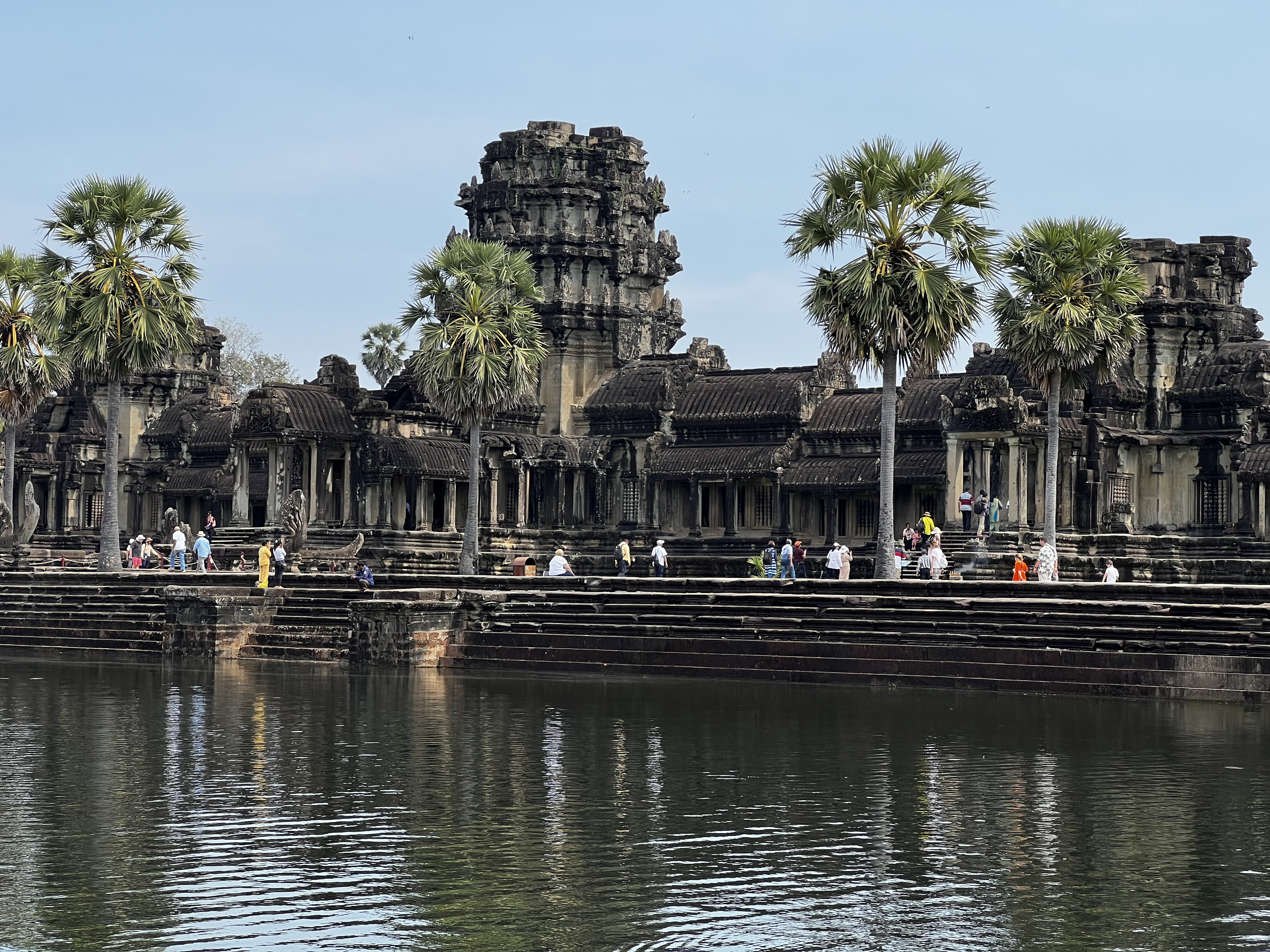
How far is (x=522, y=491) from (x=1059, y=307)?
73.5 ft

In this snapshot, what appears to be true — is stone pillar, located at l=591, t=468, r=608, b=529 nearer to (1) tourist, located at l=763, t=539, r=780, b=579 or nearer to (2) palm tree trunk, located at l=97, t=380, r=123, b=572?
(1) tourist, located at l=763, t=539, r=780, b=579

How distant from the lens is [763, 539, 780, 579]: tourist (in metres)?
47.7

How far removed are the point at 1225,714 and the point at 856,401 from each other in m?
32.1

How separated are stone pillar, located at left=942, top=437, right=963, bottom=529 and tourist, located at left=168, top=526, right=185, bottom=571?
20.0 metres

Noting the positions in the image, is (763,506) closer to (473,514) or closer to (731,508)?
(731,508)

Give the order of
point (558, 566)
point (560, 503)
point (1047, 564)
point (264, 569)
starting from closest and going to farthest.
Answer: point (1047, 564) → point (264, 569) → point (558, 566) → point (560, 503)

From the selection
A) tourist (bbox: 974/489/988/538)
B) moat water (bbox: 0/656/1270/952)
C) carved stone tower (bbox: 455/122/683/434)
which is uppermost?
carved stone tower (bbox: 455/122/683/434)

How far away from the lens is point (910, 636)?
30.4 m

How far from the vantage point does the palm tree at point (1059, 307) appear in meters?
43.2

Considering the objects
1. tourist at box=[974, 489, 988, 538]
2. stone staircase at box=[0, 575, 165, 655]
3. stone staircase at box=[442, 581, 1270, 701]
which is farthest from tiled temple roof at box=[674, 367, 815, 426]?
stone staircase at box=[442, 581, 1270, 701]

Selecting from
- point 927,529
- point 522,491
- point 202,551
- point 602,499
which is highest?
point 522,491

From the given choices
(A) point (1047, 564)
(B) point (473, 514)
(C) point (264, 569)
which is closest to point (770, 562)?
(B) point (473, 514)

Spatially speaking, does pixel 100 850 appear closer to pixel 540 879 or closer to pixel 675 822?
pixel 540 879

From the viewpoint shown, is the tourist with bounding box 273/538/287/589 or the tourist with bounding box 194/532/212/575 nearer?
the tourist with bounding box 273/538/287/589
